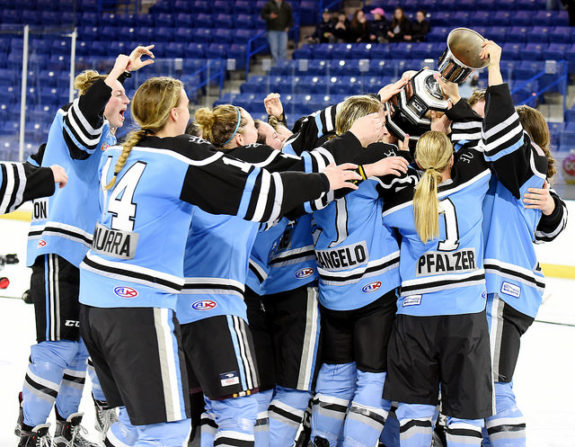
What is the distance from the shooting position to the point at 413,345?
3264 mm

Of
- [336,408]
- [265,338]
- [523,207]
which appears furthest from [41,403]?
[523,207]

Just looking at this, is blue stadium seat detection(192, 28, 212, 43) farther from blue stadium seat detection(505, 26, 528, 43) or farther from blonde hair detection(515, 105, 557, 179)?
blonde hair detection(515, 105, 557, 179)

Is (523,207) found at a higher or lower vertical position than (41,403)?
higher

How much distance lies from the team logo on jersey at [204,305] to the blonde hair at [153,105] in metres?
0.56

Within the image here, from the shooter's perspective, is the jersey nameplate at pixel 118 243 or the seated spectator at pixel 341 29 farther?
the seated spectator at pixel 341 29

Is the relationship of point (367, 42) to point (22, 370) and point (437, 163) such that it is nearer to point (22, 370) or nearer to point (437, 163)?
point (22, 370)

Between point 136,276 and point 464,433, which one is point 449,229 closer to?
point 464,433

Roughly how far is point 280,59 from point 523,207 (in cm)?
995

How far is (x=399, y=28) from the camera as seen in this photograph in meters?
12.6

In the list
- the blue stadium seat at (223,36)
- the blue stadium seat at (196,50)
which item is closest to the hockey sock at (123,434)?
the blue stadium seat at (196,50)

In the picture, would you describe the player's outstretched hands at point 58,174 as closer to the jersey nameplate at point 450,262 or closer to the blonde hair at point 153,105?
the blonde hair at point 153,105

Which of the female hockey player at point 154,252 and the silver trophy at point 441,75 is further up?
the silver trophy at point 441,75

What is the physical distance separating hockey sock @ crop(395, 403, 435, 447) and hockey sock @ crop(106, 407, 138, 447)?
1.07 metres

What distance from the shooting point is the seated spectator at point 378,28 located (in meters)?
12.7
